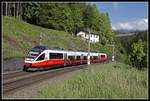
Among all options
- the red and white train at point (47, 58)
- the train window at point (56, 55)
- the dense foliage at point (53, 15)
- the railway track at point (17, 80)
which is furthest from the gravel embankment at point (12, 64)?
the dense foliage at point (53, 15)

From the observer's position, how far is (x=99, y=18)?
132m

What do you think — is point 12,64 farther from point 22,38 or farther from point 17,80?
point 22,38

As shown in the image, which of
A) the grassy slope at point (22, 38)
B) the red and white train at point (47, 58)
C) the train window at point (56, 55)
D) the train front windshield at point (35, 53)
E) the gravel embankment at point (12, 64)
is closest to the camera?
the gravel embankment at point (12, 64)

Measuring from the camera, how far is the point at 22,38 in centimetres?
5856

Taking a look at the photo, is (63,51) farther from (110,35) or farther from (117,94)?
(110,35)

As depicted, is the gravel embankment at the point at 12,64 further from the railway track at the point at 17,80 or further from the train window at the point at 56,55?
the railway track at the point at 17,80

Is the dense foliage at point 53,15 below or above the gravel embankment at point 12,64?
above

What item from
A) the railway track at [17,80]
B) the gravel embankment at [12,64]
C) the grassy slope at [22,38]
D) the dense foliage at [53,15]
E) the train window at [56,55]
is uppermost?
the dense foliage at [53,15]

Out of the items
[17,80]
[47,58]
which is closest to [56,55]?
[47,58]

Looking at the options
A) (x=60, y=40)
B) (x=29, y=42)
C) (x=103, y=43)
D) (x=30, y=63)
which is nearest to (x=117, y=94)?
(x=30, y=63)

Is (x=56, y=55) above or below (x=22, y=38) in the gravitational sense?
below

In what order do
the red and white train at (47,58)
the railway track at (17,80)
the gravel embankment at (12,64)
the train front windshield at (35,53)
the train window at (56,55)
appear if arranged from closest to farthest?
the railway track at (17,80)
the gravel embankment at (12,64)
the red and white train at (47,58)
the train front windshield at (35,53)
the train window at (56,55)

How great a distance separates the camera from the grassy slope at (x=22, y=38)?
46.0m

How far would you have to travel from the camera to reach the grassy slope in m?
46.0
